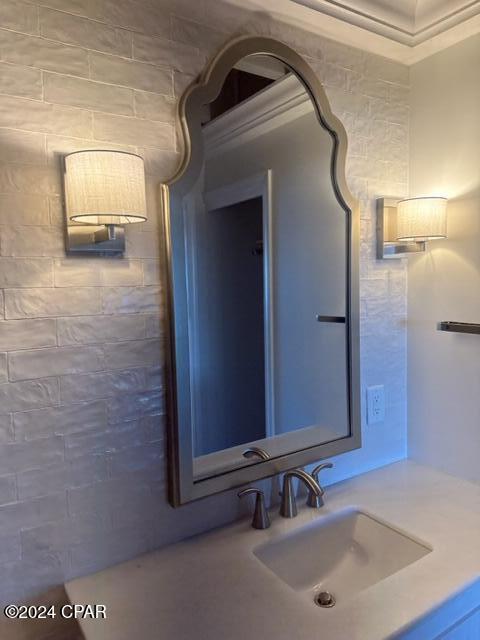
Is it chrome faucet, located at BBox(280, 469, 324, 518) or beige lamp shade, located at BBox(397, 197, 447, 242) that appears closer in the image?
chrome faucet, located at BBox(280, 469, 324, 518)

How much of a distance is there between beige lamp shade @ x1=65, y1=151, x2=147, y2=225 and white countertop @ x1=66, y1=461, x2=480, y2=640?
2.61 ft

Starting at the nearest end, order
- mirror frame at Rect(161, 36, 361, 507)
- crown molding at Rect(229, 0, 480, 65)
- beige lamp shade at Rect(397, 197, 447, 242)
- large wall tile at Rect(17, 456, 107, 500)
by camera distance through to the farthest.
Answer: large wall tile at Rect(17, 456, 107, 500) → mirror frame at Rect(161, 36, 361, 507) → crown molding at Rect(229, 0, 480, 65) → beige lamp shade at Rect(397, 197, 447, 242)

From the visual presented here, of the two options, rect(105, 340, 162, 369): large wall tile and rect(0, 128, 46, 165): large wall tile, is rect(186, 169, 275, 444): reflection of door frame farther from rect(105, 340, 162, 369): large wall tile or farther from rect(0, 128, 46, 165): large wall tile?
rect(0, 128, 46, 165): large wall tile

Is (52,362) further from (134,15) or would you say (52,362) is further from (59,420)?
(134,15)

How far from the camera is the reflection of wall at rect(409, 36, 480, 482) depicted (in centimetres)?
139

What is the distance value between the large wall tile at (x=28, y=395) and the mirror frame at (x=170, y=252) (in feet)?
0.87

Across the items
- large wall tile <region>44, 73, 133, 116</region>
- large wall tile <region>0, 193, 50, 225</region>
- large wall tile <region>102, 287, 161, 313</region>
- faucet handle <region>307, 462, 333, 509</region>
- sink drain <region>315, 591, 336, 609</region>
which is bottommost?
sink drain <region>315, 591, 336, 609</region>

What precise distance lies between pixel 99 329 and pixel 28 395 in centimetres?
20

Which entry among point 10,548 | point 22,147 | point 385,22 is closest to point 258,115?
point 385,22

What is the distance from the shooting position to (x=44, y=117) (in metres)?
0.96

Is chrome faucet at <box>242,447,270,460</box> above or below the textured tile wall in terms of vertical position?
below

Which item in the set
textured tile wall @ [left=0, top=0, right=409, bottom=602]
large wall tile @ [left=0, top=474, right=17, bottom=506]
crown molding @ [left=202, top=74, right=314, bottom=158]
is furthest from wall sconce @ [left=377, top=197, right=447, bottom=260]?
large wall tile @ [left=0, top=474, right=17, bottom=506]

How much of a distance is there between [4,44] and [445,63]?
1235 millimetres

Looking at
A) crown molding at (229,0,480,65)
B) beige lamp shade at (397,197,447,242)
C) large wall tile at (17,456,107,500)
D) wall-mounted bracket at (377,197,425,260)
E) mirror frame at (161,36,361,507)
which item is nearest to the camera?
large wall tile at (17,456,107,500)
